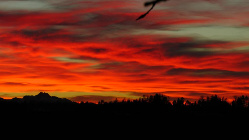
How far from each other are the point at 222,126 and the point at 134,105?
9.74m

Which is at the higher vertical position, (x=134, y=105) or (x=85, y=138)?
(x=134, y=105)

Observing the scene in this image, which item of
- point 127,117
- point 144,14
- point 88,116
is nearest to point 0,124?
point 88,116

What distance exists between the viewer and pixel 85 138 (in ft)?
83.4

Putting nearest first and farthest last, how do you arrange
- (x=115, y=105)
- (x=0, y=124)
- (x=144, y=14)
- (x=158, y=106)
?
(x=144, y=14)
(x=0, y=124)
(x=158, y=106)
(x=115, y=105)

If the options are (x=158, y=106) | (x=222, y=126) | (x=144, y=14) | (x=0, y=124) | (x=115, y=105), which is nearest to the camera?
(x=144, y=14)

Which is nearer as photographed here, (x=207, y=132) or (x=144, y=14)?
(x=144, y=14)

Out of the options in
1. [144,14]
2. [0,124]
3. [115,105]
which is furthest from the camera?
[115,105]

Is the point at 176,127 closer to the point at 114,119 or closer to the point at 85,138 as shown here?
the point at 114,119

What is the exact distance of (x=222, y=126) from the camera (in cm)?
2659

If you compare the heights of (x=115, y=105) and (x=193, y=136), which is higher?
(x=115, y=105)

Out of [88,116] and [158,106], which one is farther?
[158,106]

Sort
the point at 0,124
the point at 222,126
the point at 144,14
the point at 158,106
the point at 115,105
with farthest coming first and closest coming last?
the point at 115,105 < the point at 158,106 < the point at 222,126 < the point at 0,124 < the point at 144,14

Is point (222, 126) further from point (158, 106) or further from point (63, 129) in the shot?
point (63, 129)

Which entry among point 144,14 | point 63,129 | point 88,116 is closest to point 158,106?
point 88,116
